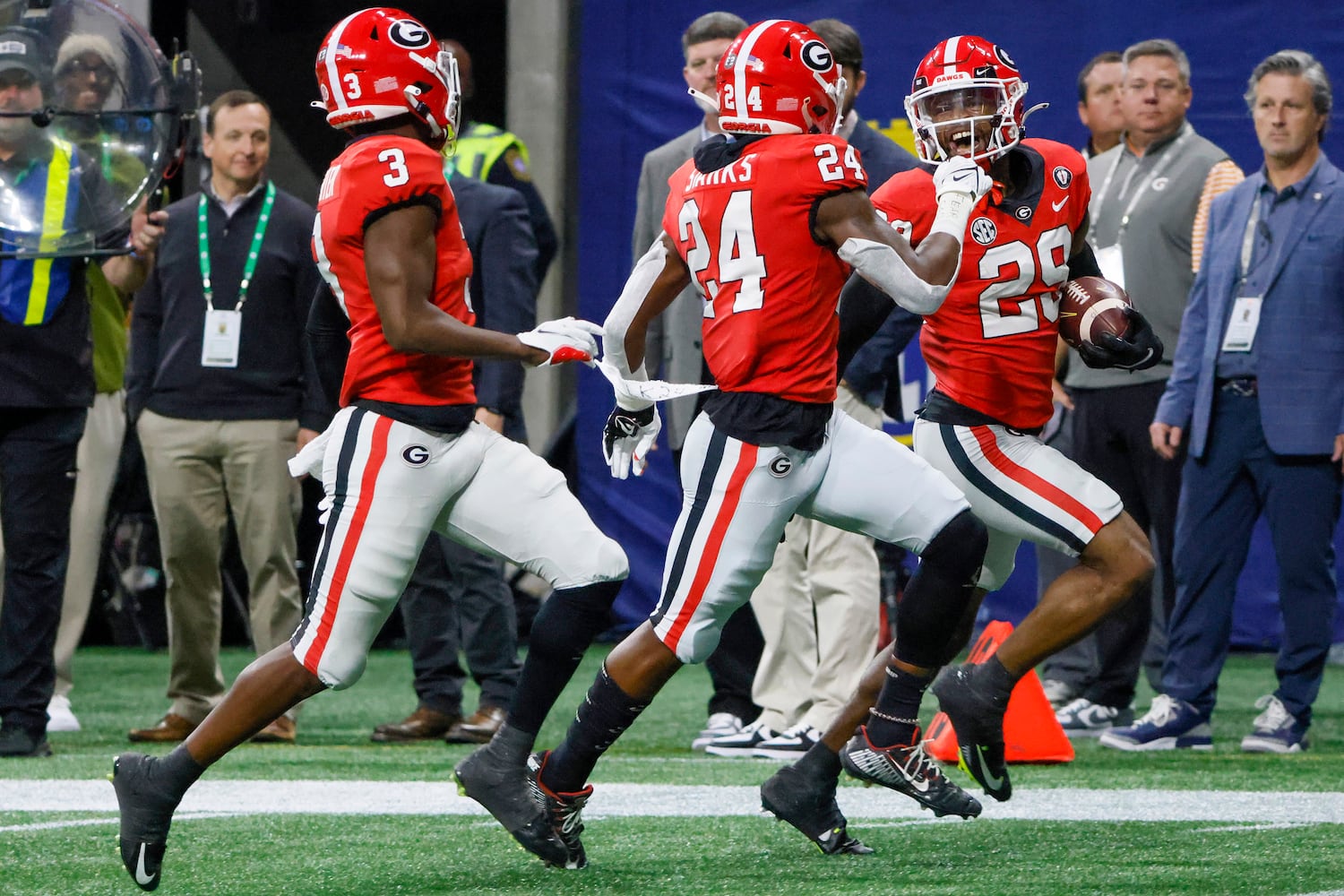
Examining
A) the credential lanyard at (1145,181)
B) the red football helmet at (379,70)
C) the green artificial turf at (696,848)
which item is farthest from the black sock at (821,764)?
the credential lanyard at (1145,181)

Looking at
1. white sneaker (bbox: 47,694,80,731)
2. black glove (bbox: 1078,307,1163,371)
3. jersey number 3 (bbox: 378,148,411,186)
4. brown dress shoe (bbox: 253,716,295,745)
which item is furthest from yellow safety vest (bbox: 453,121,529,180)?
jersey number 3 (bbox: 378,148,411,186)

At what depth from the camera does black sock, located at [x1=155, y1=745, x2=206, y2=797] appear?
4004 millimetres

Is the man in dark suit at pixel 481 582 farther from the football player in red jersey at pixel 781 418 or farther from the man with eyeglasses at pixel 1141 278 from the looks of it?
the football player in red jersey at pixel 781 418

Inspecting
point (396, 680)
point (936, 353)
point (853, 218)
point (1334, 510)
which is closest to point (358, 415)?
point (853, 218)

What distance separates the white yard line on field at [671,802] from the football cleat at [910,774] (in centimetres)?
56

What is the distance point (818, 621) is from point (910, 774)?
2165 mm

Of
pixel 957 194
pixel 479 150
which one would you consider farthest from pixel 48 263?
pixel 957 194

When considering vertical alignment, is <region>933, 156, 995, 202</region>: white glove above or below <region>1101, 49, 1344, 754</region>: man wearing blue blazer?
above

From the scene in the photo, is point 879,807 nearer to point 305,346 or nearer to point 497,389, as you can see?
point 497,389

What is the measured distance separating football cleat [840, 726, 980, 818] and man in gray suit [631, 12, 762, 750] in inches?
87.3

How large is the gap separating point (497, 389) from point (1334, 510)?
2.75 metres

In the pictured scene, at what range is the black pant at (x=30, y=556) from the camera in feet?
20.1

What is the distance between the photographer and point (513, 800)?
414cm

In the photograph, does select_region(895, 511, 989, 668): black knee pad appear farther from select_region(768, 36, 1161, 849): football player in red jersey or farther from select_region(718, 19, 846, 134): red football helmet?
select_region(718, 19, 846, 134): red football helmet
